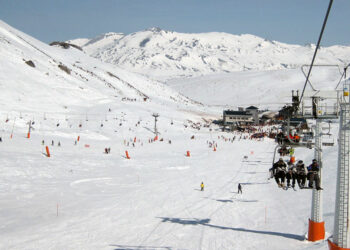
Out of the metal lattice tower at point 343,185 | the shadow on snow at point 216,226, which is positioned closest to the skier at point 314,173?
the metal lattice tower at point 343,185

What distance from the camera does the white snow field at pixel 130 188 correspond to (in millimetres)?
15531

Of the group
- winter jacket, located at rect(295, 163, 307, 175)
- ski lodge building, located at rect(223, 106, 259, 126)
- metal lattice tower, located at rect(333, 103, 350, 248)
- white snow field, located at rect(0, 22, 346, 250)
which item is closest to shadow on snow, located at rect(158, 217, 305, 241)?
white snow field, located at rect(0, 22, 346, 250)

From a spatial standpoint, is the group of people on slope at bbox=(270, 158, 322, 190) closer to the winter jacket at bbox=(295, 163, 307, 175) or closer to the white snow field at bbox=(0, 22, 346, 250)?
the winter jacket at bbox=(295, 163, 307, 175)

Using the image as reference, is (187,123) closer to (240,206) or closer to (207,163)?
(207,163)

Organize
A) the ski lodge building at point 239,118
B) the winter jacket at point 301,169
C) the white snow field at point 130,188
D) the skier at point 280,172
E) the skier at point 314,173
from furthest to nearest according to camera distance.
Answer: the ski lodge building at point 239,118 → the white snow field at point 130,188 → the skier at point 280,172 → the winter jacket at point 301,169 → the skier at point 314,173

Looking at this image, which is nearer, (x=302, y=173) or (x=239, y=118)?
(x=302, y=173)

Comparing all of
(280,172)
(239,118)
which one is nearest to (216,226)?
(280,172)

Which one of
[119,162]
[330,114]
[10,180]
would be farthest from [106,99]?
[330,114]

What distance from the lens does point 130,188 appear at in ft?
81.7

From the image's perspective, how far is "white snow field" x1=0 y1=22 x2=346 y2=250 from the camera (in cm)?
1553

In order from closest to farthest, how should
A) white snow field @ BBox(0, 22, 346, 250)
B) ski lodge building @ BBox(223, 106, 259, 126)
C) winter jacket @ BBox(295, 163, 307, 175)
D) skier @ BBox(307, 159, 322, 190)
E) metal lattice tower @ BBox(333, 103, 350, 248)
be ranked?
metal lattice tower @ BBox(333, 103, 350, 248) → skier @ BBox(307, 159, 322, 190) → winter jacket @ BBox(295, 163, 307, 175) → white snow field @ BBox(0, 22, 346, 250) → ski lodge building @ BBox(223, 106, 259, 126)

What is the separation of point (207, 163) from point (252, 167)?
4.88 meters

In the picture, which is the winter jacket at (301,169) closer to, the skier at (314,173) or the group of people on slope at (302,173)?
the group of people on slope at (302,173)

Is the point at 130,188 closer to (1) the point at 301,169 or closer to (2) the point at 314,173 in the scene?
(1) the point at 301,169
